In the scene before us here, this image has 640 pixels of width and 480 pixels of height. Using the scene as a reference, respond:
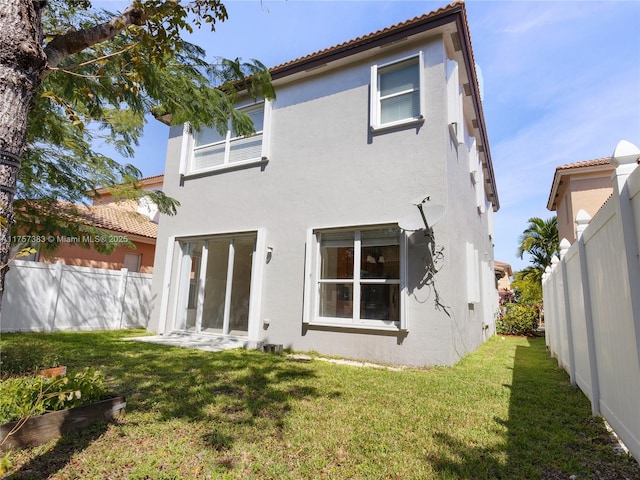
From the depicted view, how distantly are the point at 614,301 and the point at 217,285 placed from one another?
8981 millimetres

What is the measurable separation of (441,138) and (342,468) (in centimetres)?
636

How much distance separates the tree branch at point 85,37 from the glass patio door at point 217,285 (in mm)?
6445

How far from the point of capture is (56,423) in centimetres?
328

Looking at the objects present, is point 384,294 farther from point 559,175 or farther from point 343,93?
point 559,175

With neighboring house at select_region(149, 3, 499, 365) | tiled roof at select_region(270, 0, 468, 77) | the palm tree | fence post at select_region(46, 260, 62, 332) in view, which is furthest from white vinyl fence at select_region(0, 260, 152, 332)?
the palm tree

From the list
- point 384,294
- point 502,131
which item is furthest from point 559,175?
point 384,294

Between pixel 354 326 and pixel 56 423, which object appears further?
pixel 354 326

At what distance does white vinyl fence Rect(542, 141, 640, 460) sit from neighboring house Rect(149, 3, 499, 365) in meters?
2.55

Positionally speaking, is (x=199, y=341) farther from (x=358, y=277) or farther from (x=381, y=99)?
(x=381, y=99)

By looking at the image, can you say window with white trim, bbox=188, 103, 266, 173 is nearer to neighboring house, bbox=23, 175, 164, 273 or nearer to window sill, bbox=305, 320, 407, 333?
neighboring house, bbox=23, 175, 164, 273

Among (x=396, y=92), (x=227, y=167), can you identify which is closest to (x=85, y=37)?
(x=396, y=92)

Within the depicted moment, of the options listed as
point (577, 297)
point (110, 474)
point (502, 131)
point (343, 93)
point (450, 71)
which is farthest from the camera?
point (502, 131)

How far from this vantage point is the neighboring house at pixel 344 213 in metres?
7.18

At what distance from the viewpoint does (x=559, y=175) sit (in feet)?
51.1
